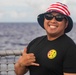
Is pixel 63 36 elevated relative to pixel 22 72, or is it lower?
elevated

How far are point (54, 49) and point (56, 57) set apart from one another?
4.2 inches

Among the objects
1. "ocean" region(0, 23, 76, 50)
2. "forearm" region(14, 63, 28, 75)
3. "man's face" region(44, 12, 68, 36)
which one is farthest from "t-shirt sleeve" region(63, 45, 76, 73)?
"ocean" region(0, 23, 76, 50)

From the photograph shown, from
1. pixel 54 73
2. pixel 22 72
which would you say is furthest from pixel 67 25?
pixel 22 72

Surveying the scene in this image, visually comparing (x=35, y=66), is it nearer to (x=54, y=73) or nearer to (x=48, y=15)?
(x=54, y=73)

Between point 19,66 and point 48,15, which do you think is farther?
point 19,66

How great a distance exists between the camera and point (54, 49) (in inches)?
159

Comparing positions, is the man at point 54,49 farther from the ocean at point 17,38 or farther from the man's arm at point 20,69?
the ocean at point 17,38

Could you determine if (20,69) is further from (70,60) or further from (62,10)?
(62,10)

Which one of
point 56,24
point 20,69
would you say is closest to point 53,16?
point 56,24

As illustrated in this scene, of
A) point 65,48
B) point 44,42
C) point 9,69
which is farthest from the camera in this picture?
point 9,69

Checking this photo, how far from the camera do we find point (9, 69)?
228 inches

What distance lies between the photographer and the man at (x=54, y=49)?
395cm

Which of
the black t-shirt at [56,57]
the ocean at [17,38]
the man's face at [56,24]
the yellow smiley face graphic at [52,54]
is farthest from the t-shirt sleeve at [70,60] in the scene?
the ocean at [17,38]

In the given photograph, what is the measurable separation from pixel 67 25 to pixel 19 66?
793 mm
